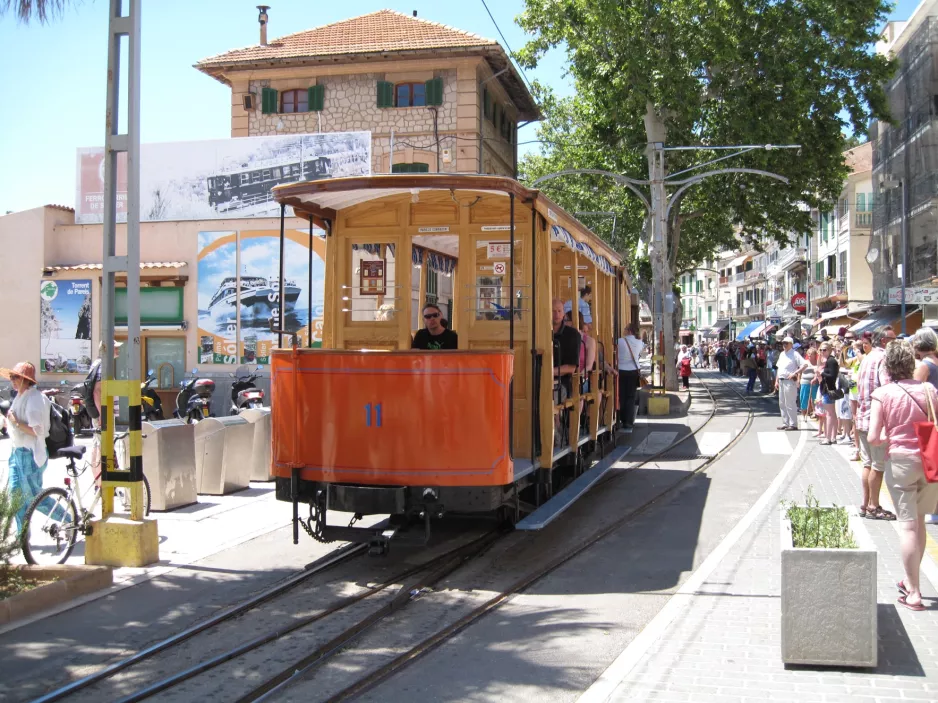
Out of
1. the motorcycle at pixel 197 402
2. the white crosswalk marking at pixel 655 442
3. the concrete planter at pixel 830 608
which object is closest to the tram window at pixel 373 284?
the concrete planter at pixel 830 608

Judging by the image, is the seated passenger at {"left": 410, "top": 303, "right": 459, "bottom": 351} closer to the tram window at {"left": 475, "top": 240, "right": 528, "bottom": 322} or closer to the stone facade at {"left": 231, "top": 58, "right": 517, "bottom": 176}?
the tram window at {"left": 475, "top": 240, "right": 528, "bottom": 322}

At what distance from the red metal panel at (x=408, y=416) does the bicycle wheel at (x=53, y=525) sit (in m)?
2.04

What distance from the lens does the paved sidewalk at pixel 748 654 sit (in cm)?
499

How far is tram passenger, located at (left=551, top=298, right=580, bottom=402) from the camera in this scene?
9.53 meters

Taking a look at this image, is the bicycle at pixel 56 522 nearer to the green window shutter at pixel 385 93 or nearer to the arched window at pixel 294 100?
the green window shutter at pixel 385 93

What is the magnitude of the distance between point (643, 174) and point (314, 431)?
84.7 feet

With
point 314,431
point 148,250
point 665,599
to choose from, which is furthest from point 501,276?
point 148,250

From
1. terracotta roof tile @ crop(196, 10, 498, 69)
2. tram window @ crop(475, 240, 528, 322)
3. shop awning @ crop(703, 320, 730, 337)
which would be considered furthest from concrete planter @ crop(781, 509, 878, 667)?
shop awning @ crop(703, 320, 730, 337)

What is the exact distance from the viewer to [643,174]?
31.8 metres

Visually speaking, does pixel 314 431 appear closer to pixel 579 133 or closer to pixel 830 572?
pixel 830 572

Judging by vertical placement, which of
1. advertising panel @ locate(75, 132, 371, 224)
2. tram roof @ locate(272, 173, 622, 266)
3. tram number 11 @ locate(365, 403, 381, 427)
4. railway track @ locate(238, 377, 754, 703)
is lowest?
railway track @ locate(238, 377, 754, 703)

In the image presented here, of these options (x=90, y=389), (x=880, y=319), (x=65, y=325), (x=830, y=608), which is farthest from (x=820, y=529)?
(x=880, y=319)

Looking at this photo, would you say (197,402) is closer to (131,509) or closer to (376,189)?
(131,509)

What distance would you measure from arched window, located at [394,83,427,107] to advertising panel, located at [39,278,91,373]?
1234 centimetres
